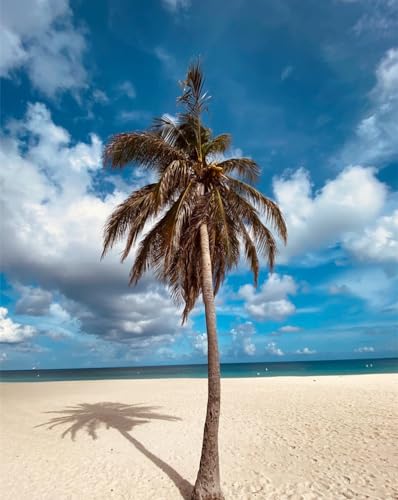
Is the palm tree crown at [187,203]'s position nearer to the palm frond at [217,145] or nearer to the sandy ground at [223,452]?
the palm frond at [217,145]

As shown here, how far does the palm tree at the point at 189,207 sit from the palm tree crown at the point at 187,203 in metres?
0.02

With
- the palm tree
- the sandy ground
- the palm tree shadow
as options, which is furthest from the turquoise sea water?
the palm tree

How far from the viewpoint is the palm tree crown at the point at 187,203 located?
7.77 metres

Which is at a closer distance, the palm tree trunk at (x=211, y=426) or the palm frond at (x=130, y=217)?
the palm tree trunk at (x=211, y=426)

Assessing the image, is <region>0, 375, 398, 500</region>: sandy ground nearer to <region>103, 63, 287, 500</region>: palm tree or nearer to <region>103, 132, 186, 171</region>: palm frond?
<region>103, 63, 287, 500</region>: palm tree

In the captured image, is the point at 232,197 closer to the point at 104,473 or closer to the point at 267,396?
the point at 104,473

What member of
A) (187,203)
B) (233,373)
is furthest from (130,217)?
(233,373)

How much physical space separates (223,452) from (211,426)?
3250mm

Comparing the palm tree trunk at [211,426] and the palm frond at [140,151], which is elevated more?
the palm frond at [140,151]

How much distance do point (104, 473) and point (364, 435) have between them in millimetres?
7114

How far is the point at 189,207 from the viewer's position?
7.93 m

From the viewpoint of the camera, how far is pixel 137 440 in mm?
10438

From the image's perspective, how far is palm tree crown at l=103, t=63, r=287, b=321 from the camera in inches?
306

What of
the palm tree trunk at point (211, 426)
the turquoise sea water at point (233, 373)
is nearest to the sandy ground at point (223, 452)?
the palm tree trunk at point (211, 426)
